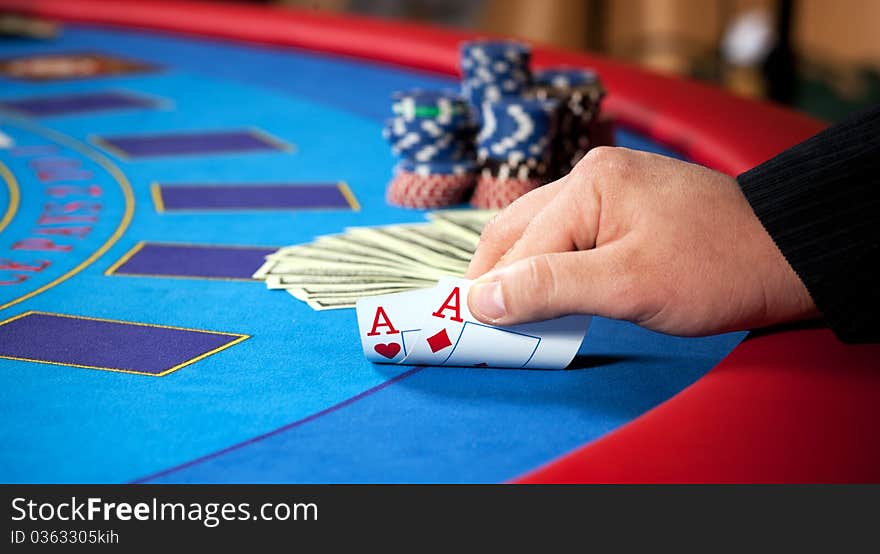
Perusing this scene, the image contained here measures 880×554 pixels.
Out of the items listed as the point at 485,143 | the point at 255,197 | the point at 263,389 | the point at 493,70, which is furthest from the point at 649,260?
the point at 493,70

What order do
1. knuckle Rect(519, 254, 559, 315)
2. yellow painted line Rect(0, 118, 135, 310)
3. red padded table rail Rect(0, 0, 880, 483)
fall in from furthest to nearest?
1. yellow painted line Rect(0, 118, 135, 310)
2. knuckle Rect(519, 254, 559, 315)
3. red padded table rail Rect(0, 0, 880, 483)

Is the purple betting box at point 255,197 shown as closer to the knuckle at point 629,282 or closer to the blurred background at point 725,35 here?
the knuckle at point 629,282

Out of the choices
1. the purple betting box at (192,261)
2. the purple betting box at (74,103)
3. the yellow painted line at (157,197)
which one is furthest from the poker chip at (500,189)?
the purple betting box at (74,103)

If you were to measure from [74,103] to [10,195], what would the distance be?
47.1 inches

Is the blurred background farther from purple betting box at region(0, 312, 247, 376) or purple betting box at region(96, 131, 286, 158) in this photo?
purple betting box at region(0, 312, 247, 376)

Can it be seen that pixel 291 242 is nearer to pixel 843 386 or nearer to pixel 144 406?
pixel 144 406

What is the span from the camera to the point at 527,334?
139 cm

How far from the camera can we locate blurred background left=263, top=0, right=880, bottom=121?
5.75 metres

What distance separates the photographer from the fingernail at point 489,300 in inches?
52.5

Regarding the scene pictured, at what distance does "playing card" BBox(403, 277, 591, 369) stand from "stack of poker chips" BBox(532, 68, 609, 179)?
3.31 ft

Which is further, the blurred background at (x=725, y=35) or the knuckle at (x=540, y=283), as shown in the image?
the blurred background at (x=725, y=35)

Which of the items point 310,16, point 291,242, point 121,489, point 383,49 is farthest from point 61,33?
point 121,489

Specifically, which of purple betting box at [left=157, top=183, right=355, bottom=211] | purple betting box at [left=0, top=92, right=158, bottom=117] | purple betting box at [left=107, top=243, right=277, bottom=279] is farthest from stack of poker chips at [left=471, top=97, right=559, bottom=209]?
purple betting box at [left=0, top=92, right=158, bottom=117]

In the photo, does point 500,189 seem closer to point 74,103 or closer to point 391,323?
point 391,323
